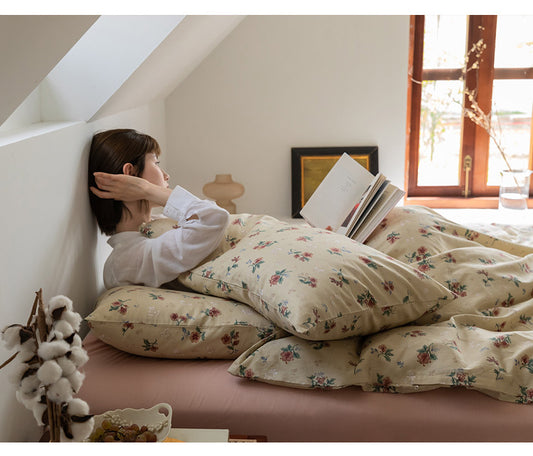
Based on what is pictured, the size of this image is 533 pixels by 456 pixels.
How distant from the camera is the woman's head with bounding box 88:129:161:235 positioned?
1.74m

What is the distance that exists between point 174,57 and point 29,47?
5.04ft

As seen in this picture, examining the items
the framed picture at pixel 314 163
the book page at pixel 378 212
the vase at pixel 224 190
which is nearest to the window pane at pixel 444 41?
the framed picture at pixel 314 163

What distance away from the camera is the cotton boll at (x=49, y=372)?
2.59ft

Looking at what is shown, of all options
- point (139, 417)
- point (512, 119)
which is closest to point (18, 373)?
point (139, 417)

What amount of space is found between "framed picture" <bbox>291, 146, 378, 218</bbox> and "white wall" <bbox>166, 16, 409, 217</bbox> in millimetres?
53

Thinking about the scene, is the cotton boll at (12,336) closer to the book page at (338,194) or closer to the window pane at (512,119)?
the book page at (338,194)

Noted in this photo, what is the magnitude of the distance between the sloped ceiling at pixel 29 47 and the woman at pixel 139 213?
0.64 m

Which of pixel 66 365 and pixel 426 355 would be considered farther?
pixel 426 355

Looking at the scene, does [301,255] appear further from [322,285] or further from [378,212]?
[378,212]

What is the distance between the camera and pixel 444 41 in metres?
3.87

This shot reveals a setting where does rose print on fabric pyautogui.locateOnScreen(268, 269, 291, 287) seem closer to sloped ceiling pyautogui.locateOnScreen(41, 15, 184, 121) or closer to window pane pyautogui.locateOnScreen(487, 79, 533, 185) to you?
sloped ceiling pyautogui.locateOnScreen(41, 15, 184, 121)

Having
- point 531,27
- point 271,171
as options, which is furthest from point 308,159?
point 531,27
